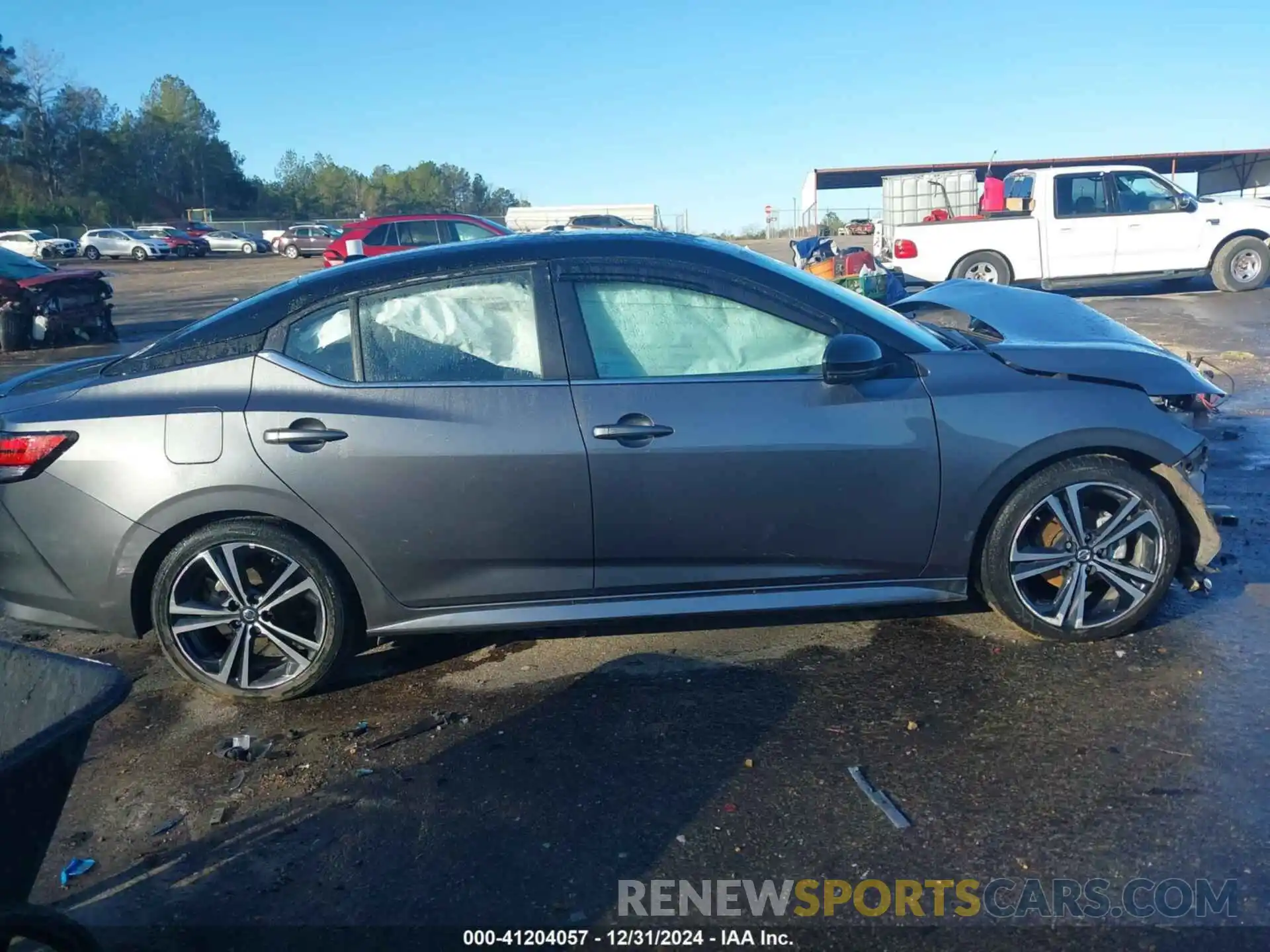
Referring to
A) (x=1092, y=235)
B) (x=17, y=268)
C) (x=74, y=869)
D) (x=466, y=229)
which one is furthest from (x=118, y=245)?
(x=74, y=869)

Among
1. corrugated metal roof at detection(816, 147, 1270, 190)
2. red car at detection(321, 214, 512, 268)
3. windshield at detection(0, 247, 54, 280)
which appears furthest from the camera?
corrugated metal roof at detection(816, 147, 1270, 190)

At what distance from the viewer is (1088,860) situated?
108 inches

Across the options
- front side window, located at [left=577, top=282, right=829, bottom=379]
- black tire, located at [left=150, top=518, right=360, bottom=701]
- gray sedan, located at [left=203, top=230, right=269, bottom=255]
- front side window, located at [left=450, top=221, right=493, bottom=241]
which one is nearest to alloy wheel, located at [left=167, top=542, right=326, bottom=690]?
black tire, located at [left=150, top=518, right=360, bottom=701]

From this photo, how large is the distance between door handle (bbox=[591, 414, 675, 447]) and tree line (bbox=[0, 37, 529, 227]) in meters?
68.0

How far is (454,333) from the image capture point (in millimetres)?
3838

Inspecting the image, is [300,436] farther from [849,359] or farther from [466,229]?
[466,229]

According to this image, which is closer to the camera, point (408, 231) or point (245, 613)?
point (245, 613)

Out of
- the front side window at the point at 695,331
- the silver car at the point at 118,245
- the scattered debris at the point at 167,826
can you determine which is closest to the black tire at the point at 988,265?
the front side window at the point at 695,331

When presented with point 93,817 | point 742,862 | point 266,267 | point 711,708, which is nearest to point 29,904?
point 93,817

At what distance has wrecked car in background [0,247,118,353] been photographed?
1580cm

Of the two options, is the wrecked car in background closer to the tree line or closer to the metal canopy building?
the metal canopy building

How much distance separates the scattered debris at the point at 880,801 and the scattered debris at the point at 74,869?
90.9 inches

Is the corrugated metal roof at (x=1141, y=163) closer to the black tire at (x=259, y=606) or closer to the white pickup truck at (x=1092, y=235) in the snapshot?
the white pickup truck at (x=1092, y=235)

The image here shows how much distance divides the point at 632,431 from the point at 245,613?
1618 millimetres
